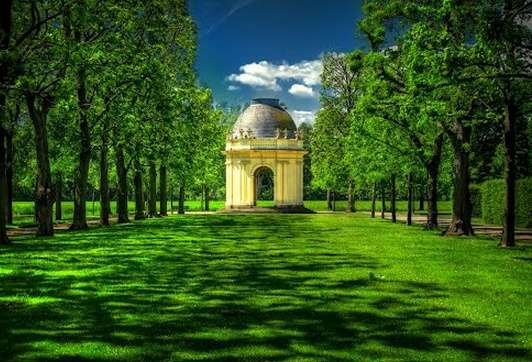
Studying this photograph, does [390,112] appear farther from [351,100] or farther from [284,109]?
[284,109]

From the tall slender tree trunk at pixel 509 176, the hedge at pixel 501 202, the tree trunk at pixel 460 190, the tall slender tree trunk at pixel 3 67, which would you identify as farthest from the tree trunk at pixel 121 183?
the hedge at pixel 501 202

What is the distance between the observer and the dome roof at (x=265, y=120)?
65.4 meters

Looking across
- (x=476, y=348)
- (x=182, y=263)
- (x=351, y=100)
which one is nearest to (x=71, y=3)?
(x=182, y=263)

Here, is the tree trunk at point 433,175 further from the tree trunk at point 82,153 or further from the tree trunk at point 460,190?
the tree trunk at point 82,153

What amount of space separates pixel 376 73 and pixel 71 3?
14.3 metres

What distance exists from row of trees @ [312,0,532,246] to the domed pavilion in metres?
19.2

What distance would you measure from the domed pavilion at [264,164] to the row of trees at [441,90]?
19.2 metres

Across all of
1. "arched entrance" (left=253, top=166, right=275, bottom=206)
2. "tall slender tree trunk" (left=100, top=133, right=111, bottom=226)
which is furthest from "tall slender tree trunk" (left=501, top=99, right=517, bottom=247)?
"arched entrance" (left=253, top=166, right=275, bottom=206)

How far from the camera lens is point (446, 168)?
42969mm

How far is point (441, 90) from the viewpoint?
1938cm

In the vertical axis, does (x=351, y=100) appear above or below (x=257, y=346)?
above

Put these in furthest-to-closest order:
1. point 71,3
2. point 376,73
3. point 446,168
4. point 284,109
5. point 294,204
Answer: point 284,109
point 294,204
point 446,168
point 376,73
point 71,3

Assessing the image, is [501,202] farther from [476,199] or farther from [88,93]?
[88,93]

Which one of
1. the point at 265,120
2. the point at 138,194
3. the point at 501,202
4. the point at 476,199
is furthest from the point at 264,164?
the point at 501,202
